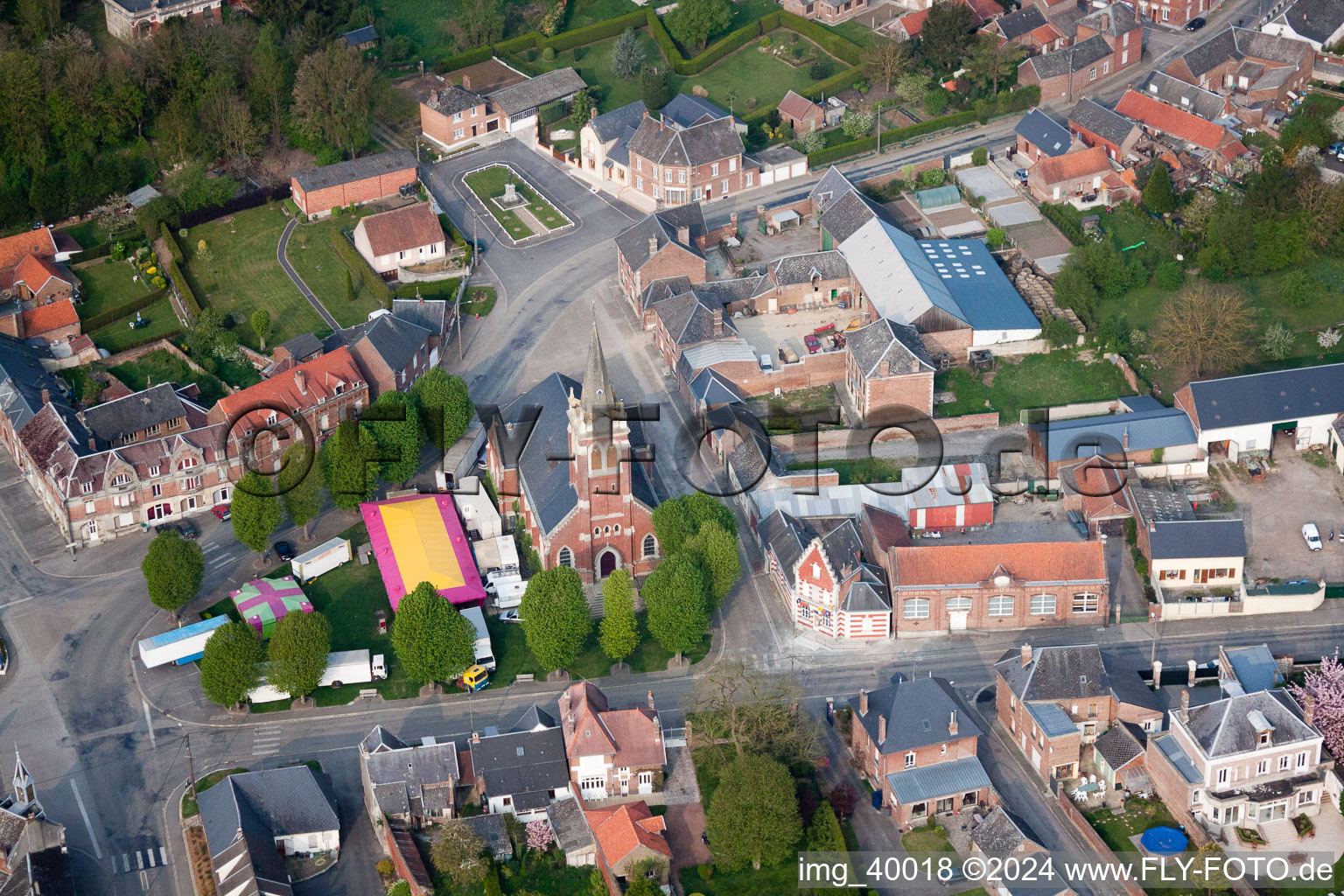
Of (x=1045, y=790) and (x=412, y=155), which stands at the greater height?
(x=412, y=155)

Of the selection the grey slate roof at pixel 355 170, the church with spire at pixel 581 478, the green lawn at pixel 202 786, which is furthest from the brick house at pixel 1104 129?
the green lawn at pixel 202 786

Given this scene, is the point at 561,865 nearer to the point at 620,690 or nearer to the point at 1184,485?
the point at 620,690

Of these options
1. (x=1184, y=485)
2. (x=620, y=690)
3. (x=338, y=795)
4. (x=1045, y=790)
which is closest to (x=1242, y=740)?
(x=1045, y=790)

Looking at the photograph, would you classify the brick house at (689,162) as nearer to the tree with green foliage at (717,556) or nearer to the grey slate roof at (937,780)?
the tree with green foliage at (717,556)

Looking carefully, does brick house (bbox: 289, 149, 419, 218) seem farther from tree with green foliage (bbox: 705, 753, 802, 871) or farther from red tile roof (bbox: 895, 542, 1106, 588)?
tree with green foliage (bbox: 705, 753, 802, 871)

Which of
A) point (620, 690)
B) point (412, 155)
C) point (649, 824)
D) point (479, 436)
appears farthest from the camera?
point (412, 155)

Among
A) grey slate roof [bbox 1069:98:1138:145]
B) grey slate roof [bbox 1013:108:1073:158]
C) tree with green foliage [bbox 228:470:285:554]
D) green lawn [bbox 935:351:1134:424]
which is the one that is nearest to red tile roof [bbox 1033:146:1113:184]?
grey slate roof [bbox 1013:108:1073:158]

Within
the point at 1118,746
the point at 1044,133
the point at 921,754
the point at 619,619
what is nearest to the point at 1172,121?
the point at 1044,133
